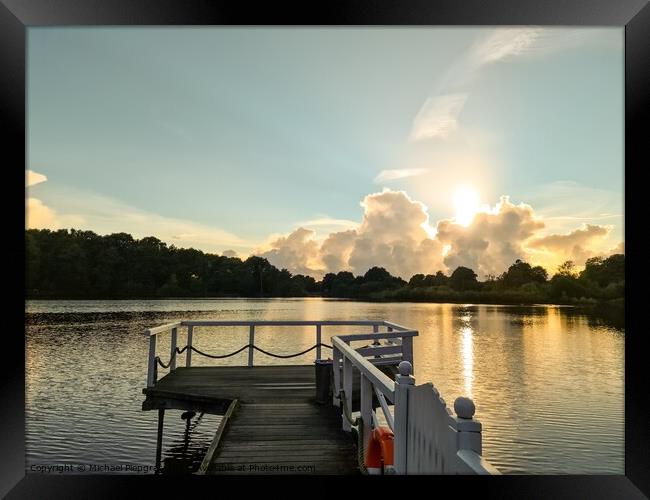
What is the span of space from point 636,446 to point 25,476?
6.07 m

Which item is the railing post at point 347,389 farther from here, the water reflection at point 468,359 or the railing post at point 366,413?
the water reflection at point 468,359

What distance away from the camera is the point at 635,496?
18.1 feet

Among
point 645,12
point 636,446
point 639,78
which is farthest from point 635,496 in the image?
point 645,12

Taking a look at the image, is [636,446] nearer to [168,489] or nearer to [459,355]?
[168,489]

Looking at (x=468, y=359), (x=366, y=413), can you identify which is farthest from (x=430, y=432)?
(x=468, y=359)

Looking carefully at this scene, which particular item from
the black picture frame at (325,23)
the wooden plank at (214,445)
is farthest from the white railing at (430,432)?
the wooden plank at (214,445)

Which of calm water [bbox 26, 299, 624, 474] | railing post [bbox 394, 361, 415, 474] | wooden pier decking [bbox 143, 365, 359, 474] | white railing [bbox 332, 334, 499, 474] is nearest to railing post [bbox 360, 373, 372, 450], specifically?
wooden pier decking [bbox 143, 365, 359, 474]

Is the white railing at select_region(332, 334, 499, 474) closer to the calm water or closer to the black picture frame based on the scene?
the black picture frame

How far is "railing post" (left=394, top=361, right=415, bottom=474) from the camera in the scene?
462 cm

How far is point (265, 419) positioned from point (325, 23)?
536cm

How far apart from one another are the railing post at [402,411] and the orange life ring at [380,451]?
0.50 metres

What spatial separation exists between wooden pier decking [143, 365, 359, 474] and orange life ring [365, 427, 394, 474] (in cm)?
53

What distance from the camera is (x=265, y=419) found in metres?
8.27

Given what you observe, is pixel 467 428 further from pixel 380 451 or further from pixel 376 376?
pixel 380 451
